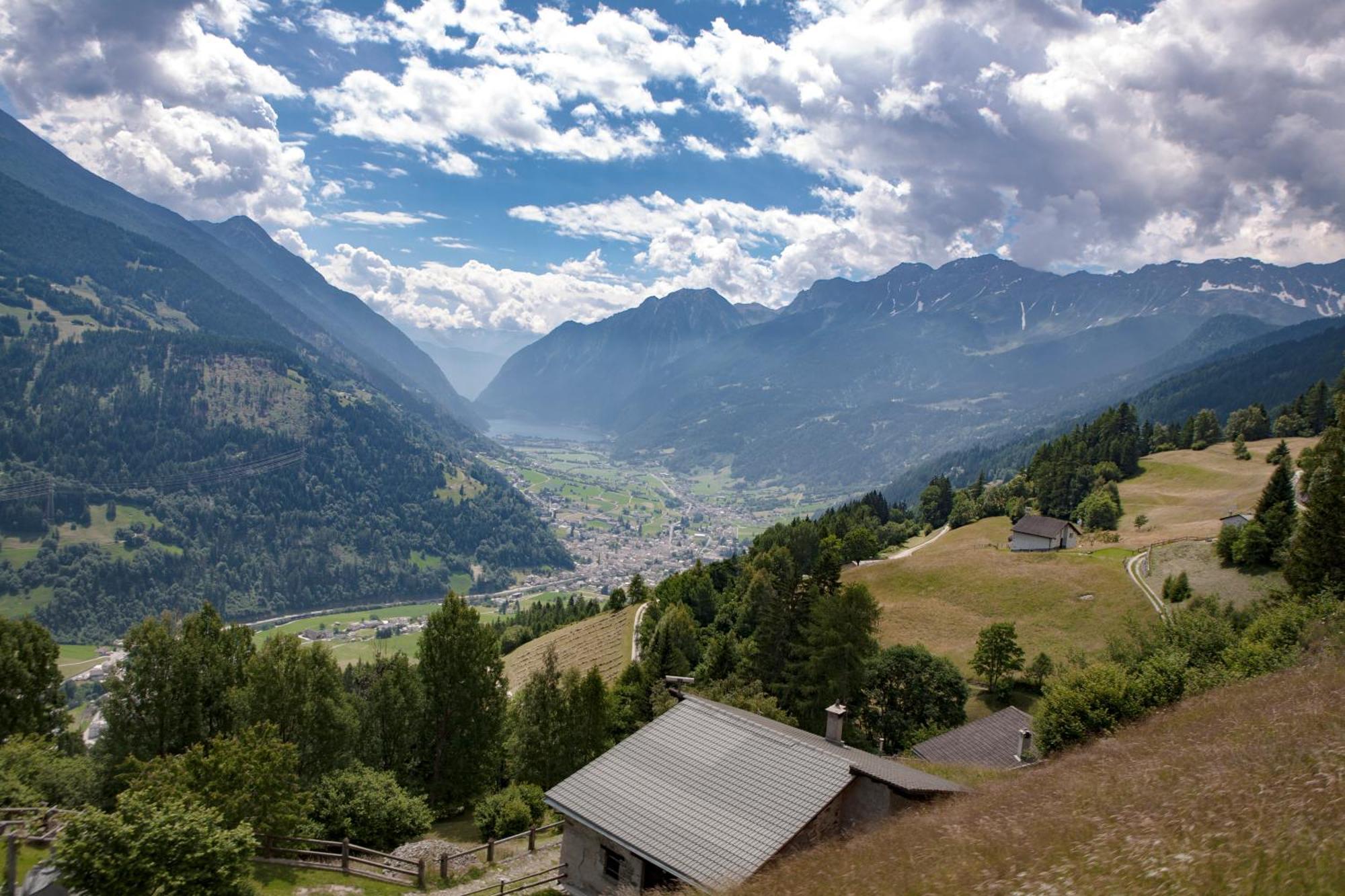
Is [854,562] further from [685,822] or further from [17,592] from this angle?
[17,592]

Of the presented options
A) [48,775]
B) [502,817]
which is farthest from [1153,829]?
[48,775]

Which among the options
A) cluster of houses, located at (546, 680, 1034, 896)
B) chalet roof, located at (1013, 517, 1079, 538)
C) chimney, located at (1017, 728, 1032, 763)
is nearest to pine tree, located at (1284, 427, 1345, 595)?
chimney, located at (1017, 728, 1032, 763)

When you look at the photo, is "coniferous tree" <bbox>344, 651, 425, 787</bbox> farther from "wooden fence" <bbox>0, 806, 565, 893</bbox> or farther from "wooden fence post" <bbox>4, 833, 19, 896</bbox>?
"wooden fence post" <bbox>4, 833, 19, 896</bbox>

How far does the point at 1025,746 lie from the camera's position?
3394 cm

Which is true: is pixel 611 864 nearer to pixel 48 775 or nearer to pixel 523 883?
pixel 523 883

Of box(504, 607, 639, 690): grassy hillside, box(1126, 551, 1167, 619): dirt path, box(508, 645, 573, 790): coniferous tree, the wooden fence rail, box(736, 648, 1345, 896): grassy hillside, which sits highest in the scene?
box(736, 648, 1345, 896): grassy hillside

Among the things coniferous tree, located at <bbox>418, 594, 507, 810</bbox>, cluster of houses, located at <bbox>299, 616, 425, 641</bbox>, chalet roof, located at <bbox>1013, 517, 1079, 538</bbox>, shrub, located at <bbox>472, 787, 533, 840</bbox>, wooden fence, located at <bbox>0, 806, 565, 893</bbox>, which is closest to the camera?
wooden fence, located at <bbox>0, 806, 565, 893</bbox>

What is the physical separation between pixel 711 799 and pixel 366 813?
16243 millimetres

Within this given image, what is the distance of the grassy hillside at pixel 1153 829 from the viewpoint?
939cm

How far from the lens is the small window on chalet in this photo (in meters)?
19.9

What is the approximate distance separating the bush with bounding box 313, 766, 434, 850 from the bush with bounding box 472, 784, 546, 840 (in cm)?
235

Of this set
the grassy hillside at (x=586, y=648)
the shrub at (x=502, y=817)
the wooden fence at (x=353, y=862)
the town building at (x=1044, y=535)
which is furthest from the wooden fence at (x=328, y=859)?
the town building at (x=1044, y=535)

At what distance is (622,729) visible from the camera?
153 feet

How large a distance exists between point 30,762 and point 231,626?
33.6 feet
